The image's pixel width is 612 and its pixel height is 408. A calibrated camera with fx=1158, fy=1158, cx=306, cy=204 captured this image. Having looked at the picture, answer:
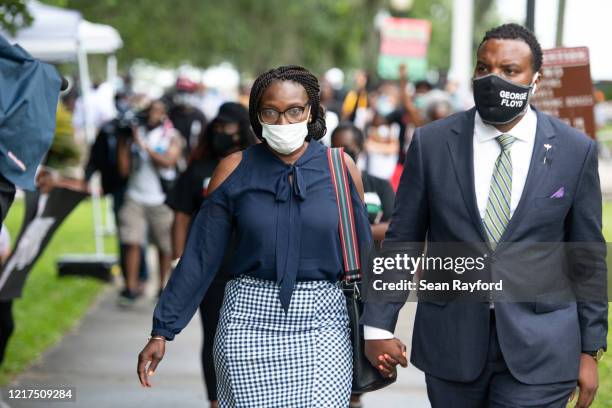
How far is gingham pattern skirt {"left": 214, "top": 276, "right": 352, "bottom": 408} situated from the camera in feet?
13.7

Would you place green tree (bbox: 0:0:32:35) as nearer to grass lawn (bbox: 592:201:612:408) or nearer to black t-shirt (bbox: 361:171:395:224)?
black t-shirt (bbox: 361:171:395:224)

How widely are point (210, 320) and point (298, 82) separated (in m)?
2.21

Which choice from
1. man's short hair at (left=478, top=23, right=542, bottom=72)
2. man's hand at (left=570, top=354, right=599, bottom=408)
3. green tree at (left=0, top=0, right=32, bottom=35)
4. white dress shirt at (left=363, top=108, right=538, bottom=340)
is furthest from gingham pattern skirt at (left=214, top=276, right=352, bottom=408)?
green tree at (left=0, top=0, right=32, bottom=35)

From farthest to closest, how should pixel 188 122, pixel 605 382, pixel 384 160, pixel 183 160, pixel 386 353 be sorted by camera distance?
1. pixel 183 160
2. pixel 188 122
3. pixel 384 160
4. pixel 605 382
5. pixel 386 353

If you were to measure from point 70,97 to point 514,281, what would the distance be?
980 inches

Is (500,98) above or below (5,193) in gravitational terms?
above

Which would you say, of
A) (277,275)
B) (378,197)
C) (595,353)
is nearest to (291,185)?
(277,275)

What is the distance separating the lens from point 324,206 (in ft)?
13.8

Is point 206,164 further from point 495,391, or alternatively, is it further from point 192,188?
point 495,391

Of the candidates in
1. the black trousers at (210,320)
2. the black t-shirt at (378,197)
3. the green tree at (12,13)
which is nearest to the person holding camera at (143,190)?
the green tree at (12,13)

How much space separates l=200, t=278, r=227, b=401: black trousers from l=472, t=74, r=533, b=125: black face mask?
239cm

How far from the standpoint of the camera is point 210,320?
614 centimetres

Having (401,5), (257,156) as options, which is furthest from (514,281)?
(401,5)

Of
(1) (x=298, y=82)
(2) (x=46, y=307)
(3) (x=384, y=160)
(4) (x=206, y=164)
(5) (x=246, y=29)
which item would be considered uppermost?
(5) (x=246, y=29)
